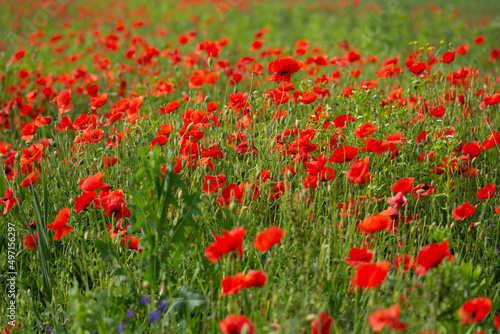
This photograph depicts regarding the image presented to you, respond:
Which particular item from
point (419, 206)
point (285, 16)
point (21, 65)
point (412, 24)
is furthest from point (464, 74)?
point (285, 16)

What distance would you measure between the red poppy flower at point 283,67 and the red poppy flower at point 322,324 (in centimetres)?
144

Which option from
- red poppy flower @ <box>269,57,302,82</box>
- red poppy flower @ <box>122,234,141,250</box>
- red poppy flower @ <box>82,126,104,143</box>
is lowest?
red poppy flower @ <box>122,234,141,250</box>

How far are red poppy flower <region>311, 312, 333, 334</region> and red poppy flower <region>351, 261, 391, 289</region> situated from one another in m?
0.13

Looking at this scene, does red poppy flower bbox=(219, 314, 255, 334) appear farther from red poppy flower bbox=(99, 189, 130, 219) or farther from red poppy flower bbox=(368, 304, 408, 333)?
red poppy flower bbox=(99, 189, 130, 219)

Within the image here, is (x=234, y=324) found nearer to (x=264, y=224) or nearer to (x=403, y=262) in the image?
(x=403, y=262)

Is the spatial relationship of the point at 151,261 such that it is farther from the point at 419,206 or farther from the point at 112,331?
the point at 419,206

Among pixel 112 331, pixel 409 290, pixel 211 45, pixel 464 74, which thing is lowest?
pixel 409 290

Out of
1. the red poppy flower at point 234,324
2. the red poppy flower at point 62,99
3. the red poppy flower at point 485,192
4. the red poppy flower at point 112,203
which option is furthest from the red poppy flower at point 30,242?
the red poppy flower at point 485,192

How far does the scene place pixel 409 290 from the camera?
1.67 meters

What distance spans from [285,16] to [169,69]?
257 inches

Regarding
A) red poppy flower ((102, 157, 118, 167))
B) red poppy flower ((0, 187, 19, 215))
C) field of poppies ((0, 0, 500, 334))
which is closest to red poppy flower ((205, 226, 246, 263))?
field of poppies ((0, 0, 500, 334))

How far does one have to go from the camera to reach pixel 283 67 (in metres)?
2.55

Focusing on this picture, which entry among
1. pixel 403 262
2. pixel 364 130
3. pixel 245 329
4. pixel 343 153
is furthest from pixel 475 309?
pixel 364 130

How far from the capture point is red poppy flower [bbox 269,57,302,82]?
2.52 metres
